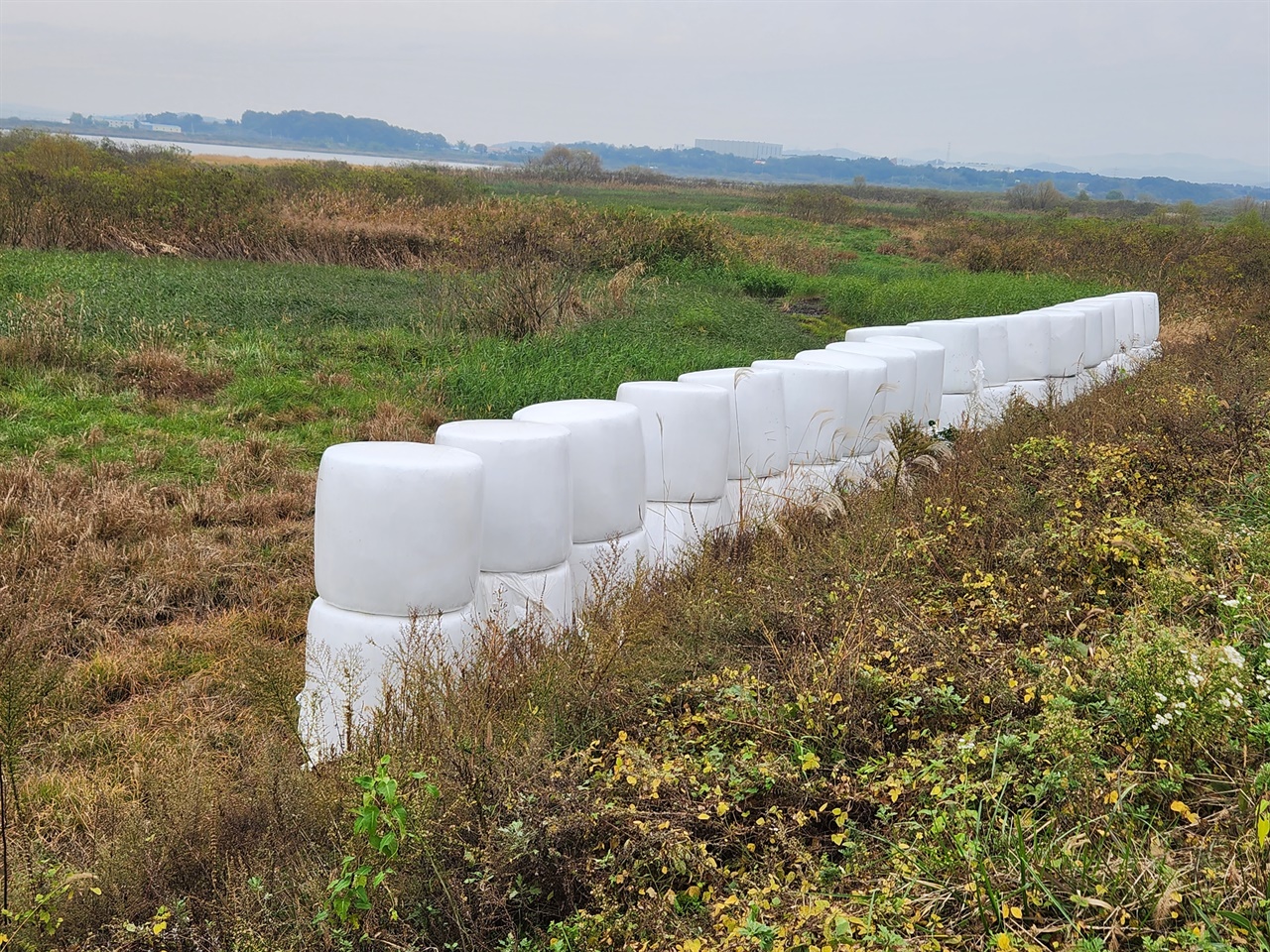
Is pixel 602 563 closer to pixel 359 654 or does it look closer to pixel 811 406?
pixel 359 654

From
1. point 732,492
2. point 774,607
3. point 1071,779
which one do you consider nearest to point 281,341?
point 732,492

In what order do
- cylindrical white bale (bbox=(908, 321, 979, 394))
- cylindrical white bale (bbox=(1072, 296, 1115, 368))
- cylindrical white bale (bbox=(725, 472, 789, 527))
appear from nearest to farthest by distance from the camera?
cylindrical white bale (bbox=(725, 472, 789, 527)) → cylindrical white bale (bbox=(908, 321, 979, 394)) → cylindrical white bale (bbox=(1072, 296, 1115, 368))

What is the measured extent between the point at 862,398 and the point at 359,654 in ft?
→ 11.3

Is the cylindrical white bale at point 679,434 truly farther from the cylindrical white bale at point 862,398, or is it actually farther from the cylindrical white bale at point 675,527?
the cylindrical white bale at point 862,398

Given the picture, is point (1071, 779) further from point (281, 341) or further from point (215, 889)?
point (281, 341)

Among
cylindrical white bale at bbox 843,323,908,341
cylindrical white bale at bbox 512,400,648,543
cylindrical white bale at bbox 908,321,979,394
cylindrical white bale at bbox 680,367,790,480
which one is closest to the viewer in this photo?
cylindrical white bale at bbox 512,400,648,543

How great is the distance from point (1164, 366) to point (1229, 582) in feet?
15.5

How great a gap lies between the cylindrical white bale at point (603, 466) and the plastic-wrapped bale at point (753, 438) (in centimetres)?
83

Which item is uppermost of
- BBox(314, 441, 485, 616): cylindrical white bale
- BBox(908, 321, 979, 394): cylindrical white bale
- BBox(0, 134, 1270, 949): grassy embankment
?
BBox(908, 321, 979, 394): cylindrical white bale

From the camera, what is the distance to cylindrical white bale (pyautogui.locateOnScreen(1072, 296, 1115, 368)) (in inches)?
371

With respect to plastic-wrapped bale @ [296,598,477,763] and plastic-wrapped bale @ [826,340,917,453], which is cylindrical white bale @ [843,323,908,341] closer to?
plastic-wrapped bale @ [826,340,917,453]

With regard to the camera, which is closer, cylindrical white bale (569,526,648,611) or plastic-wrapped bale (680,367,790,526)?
cylindrical white bale (569,526,648,611)

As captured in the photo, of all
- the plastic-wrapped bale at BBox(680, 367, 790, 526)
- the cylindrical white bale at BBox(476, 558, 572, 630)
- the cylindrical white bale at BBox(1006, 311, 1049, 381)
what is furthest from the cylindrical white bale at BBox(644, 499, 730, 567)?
the cylindrical white bale at BBox(1006, 311, 1049, 381)

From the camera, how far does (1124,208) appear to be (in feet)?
234
